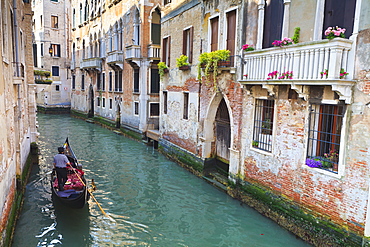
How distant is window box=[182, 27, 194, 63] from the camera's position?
10.2 metres

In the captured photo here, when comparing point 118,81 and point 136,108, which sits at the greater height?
point 118,81

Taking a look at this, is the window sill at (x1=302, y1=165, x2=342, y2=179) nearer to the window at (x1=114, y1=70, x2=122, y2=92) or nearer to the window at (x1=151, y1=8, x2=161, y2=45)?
the window at (x1=151, y1=8, x2=161, y2=45)

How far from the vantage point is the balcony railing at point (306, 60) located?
4.83 m

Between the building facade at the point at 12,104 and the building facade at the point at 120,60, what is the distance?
223 inches

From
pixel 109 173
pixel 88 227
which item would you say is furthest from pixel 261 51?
pixel 109 173

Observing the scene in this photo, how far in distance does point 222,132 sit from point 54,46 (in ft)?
75.9

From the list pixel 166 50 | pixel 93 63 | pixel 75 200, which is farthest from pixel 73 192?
pixel 93 63

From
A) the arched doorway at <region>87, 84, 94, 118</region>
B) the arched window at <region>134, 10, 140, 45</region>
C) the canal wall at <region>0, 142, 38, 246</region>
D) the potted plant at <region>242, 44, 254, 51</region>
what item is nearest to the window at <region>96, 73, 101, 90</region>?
the arched doorway at <region>87, 84, 94, 118</region>

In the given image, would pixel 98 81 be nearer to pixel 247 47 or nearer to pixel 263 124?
pixel 247 47

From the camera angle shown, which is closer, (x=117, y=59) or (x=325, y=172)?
(x=325, y=172)

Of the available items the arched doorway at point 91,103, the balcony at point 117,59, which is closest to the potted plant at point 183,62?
the balcony at point 117,59

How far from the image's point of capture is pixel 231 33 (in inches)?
316

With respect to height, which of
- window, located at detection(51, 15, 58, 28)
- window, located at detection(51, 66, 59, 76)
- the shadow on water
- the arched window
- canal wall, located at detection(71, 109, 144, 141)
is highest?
window, located at detection(51, 15, 58, 28)

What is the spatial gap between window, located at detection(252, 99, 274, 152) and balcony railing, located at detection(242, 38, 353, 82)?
69 centimetres
